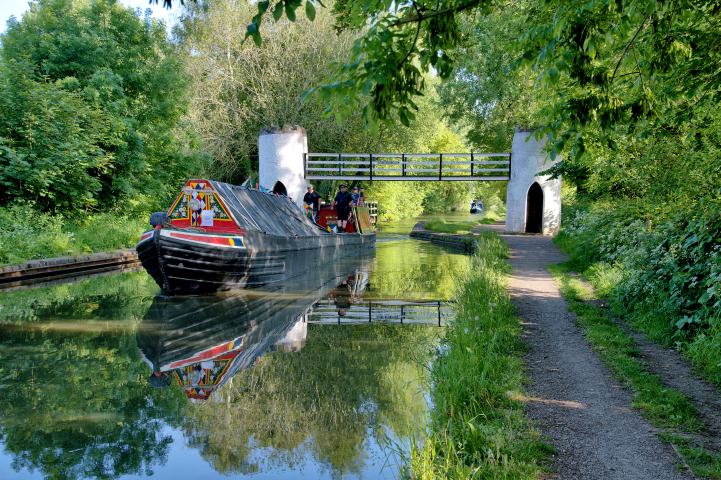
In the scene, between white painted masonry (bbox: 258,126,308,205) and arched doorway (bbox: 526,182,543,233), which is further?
white painted masonry (bbox: 258,126,308,205)

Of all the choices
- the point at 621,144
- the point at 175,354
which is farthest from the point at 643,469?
the point at 621,144

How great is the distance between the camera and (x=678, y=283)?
7281 mm

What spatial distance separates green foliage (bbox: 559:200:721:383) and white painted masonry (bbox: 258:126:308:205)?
1767 centimetres

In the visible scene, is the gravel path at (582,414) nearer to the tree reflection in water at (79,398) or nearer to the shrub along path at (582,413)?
the shrub along path at (582,413)

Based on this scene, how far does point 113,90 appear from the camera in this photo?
21.2 metres

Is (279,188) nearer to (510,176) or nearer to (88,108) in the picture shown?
(88,108)

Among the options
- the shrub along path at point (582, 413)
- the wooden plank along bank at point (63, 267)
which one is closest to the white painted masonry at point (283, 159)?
the wooden plank along bank at point (63, 267)

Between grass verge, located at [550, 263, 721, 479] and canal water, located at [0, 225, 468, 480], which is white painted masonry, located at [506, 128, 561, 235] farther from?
grass verge, located at [550, 263, 721, 479]

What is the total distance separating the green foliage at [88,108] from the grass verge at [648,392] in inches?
566

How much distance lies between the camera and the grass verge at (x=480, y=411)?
3814 millimetres

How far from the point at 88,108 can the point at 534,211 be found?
1663 centimetres

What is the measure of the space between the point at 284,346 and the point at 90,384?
2.54 meters

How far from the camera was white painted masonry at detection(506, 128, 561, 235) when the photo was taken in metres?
24.5

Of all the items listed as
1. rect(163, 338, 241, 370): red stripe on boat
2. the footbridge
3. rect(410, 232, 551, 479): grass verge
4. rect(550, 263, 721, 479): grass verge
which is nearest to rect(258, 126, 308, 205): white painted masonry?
the footbridge
